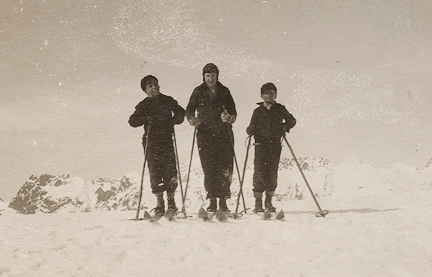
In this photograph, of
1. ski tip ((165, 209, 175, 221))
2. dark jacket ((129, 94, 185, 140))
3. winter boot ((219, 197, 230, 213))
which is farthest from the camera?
winter boot ((219, 197, 230, 213))

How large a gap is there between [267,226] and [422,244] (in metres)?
2.31

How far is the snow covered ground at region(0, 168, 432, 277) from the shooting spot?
372 cm

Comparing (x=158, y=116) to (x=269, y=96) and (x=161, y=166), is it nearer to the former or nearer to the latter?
(x=161, y=166)

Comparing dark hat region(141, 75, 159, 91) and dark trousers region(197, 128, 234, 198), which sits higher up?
dark hat region(141, 75, 159, 91)

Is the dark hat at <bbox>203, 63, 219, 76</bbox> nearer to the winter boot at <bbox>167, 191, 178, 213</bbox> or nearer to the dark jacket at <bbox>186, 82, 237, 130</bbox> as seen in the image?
the dark jacket at <bbox>186, 82, 237, 130</bbox>

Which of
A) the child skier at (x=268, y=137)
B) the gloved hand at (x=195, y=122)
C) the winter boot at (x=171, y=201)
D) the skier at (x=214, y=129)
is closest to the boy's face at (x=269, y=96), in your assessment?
the child skier at (x=268, y=137)

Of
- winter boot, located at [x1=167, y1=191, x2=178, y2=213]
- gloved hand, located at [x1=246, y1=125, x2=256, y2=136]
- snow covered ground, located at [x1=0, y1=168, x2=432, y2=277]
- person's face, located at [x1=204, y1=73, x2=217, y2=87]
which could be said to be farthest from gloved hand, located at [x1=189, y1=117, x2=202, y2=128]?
snow covered ground, located at [x1=0, y1=168, x2=432, y2=277]

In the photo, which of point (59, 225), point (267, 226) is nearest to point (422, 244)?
point (267, 226)

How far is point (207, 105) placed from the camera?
7.24 meters

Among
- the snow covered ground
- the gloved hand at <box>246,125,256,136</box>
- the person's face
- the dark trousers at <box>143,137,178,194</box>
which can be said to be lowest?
the snow covered ground

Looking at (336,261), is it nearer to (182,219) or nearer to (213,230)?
(213,230)

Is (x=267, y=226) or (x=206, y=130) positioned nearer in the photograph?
(x=267, y=226)

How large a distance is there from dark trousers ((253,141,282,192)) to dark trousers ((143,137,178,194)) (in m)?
1.91

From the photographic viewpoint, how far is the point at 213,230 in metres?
5.66
